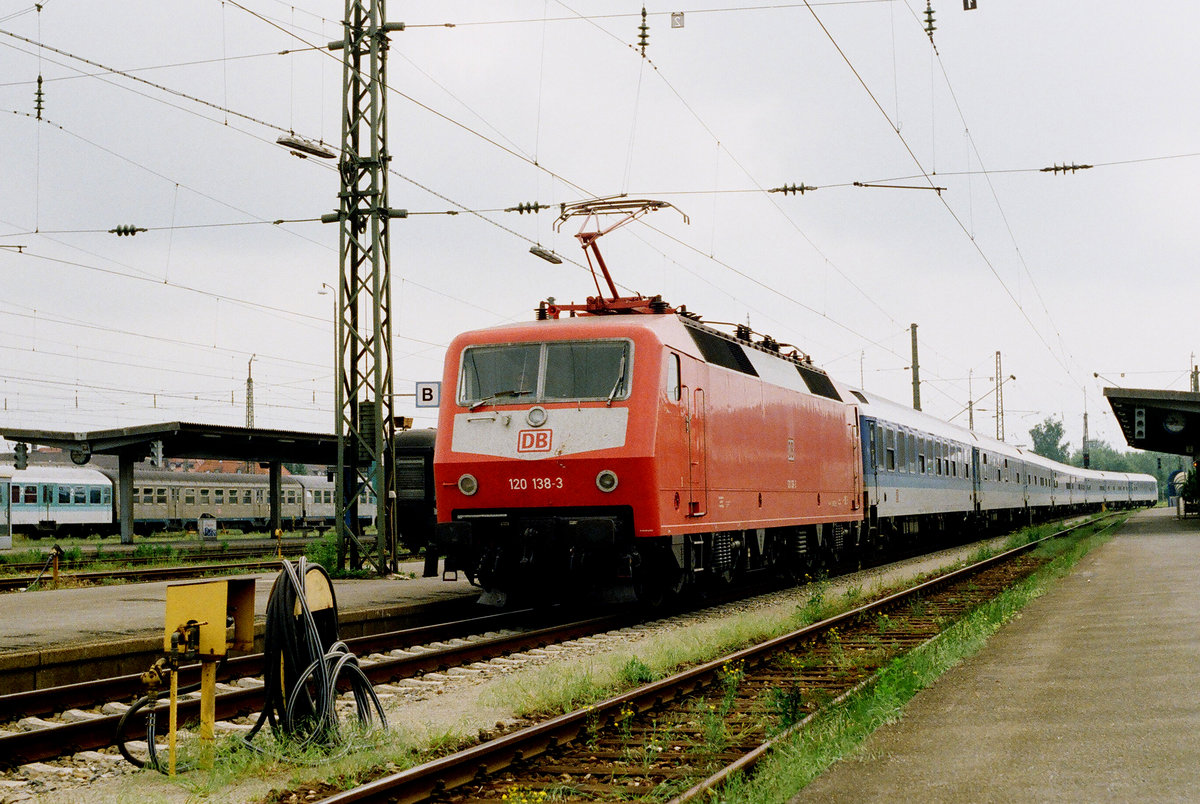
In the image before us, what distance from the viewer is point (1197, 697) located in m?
7.52

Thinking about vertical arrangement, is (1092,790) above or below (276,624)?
below

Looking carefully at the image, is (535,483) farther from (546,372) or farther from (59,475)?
(59,475)

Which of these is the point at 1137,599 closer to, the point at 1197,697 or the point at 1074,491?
the point at 1197,697

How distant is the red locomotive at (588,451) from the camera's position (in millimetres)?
12477

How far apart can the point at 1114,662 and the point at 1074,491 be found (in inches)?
2461

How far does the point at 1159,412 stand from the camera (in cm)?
3872

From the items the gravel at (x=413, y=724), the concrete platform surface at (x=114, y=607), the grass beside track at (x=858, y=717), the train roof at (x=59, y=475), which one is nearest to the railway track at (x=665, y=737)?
the grass beside track at (x=858, y=717)

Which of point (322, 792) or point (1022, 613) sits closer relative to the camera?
point (322, 792)

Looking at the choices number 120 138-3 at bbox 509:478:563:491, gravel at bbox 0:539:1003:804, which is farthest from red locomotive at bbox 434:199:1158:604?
gravel at bbox 0:539:1003:804

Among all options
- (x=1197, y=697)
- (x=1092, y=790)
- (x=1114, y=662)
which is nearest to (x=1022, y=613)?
(x=1114, y=662)

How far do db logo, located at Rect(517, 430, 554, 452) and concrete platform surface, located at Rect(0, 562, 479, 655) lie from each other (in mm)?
2645

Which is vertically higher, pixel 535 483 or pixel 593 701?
pixel 535 483

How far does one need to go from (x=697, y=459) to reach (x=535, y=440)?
2167 mm

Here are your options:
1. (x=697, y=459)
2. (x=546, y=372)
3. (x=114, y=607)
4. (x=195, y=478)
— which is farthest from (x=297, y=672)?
(x=195, y=478)
